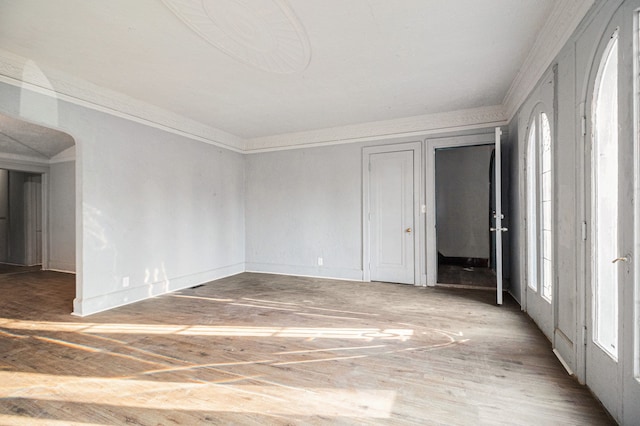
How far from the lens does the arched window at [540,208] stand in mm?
3015

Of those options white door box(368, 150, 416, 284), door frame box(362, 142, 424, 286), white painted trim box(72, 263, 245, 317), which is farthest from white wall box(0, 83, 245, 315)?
white door box(368, 150, 416, 284)

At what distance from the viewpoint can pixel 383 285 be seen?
5.21 meters

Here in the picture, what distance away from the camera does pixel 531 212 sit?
3.55 metres

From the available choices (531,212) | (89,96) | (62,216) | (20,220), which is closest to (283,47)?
(89,96)

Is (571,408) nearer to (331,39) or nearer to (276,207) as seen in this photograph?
(331,39)

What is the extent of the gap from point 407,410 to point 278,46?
3149mm

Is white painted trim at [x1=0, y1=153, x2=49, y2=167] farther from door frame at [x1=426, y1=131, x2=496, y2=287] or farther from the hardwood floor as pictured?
door frame at [x1=426, y1=131, x2=496, y2=287]

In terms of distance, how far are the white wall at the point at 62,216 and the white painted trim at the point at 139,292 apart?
11.0 feet

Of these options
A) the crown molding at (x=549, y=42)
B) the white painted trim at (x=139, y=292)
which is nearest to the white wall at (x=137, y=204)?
the white painted trim at (x=139, y=292)

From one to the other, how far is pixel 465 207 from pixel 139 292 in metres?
7.10

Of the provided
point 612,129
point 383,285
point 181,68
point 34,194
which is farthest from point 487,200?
point 34,194

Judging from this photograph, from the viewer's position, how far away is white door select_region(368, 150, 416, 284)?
206 inches

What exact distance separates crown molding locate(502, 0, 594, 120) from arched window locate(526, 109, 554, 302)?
17.1 inches

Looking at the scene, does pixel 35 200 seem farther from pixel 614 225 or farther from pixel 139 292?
pixel 614 225
